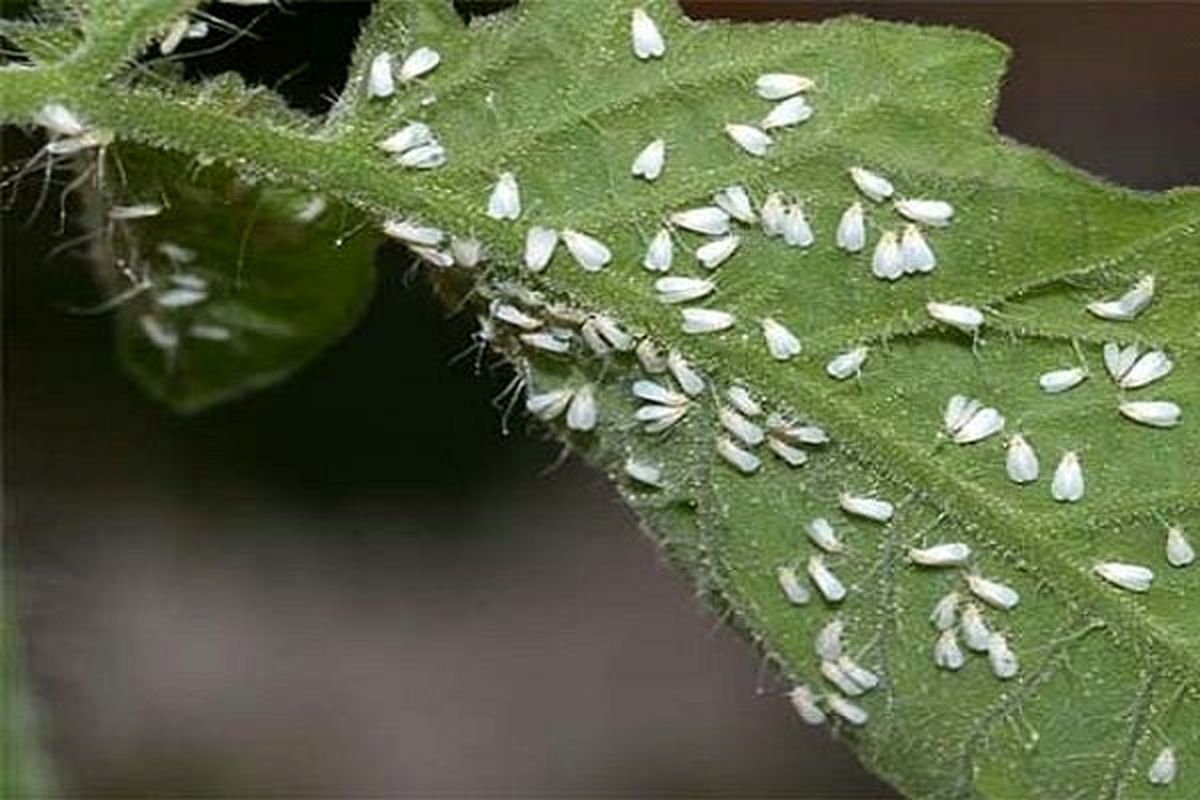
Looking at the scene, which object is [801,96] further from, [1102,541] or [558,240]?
[1102,541]

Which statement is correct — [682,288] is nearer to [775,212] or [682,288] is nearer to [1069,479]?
[775,212]

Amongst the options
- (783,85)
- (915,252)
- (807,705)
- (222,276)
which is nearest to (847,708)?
(807,705)

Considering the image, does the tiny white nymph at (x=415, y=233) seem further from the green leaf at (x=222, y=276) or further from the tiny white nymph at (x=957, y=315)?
the tiny white nymph at (x=957, y=315)

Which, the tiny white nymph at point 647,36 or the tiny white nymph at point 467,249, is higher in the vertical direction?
the tiny white nymph at point 647,36

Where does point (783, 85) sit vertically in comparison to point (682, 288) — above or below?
above

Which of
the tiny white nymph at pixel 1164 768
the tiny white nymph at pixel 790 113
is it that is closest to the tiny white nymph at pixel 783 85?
the tiny white nymph at pixel 790 113

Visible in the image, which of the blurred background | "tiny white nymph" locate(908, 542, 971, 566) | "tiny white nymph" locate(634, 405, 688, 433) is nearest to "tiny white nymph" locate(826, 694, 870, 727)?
"tiny white nymph" locate(908, 542, 971, 566)

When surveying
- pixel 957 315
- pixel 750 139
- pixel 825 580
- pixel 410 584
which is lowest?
pixel 410 584
